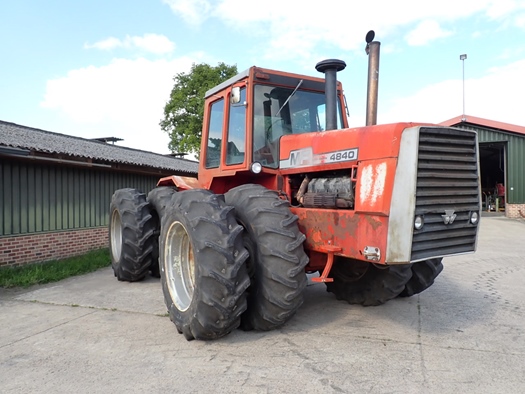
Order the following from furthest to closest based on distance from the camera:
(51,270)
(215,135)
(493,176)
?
(493,176) < (51,270) < (215,135)

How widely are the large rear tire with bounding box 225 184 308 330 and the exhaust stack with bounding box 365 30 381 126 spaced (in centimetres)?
123

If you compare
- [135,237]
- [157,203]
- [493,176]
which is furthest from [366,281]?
[493,176]

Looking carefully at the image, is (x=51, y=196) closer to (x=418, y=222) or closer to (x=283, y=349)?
(x=283, y=349)

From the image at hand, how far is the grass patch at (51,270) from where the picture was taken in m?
6.53

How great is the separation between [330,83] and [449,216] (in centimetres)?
174

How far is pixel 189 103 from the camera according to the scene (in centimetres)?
3150

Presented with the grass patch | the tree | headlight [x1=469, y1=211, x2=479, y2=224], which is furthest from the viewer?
the tree

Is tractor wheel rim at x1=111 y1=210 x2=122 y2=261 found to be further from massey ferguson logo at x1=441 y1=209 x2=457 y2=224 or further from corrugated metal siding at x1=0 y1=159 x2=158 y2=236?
massey ferguson logo at x1=441 y1=209 x2=457 y2=224

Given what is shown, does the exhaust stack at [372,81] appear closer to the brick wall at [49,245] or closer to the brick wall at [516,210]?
the brick wall at [49,245]

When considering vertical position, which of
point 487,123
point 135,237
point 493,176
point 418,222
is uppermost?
point 487,123

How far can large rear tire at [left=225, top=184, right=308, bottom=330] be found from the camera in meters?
3.50

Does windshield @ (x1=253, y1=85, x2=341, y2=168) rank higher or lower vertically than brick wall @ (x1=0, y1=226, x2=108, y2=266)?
higher

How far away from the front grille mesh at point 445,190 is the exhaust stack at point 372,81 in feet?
2.50

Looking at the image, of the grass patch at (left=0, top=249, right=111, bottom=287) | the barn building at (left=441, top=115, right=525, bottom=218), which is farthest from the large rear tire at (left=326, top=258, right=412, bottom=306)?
the barn building at (left=441, top=115, right=525, bottom=218)
